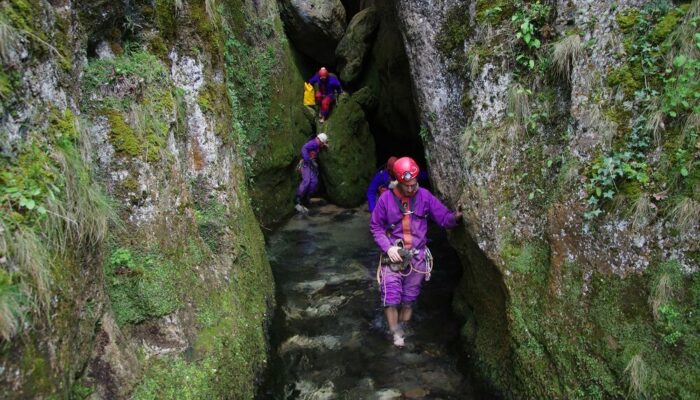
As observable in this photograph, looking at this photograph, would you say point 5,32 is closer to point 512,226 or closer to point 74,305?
point 74,305

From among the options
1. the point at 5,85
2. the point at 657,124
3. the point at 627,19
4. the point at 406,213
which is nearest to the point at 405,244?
the point at 406,213

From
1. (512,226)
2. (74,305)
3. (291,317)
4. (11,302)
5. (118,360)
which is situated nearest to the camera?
(11,302)

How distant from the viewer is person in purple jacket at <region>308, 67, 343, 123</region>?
49.5 feet

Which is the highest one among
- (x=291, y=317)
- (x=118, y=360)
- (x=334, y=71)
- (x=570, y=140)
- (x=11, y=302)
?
(x=334, y=71)

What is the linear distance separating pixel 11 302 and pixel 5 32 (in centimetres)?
179

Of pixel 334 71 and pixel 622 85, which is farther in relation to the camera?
pixel 334 71

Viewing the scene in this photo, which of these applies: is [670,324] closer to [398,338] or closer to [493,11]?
[398,338]

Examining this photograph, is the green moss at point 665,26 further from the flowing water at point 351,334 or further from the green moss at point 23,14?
the green moss at point 23,14

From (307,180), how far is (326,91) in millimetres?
3816

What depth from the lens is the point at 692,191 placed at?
165 inches

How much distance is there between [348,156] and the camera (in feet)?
47.4

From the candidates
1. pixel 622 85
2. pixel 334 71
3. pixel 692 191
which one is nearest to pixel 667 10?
pixel 622 85

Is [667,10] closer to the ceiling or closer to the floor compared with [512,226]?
closer to the ceiling

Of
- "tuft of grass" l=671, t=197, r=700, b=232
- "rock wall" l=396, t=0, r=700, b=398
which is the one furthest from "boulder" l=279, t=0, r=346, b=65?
"tuft of grass" l=671, t=197, r=700, b=232
